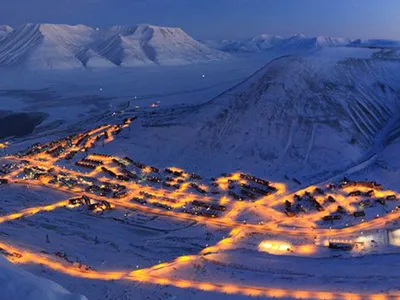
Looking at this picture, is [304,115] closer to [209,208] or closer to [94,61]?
[209,208]

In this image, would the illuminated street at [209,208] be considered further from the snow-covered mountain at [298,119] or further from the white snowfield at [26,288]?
the white snowfield at [26,288]

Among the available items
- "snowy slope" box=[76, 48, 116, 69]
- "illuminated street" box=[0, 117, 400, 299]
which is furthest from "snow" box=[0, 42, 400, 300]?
"snowy slope" box=[76, 48, 116, 69]

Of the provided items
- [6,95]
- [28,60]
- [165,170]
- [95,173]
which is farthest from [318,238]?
[28,60]

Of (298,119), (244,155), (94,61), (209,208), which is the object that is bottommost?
(209,208)

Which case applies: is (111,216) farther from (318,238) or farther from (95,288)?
(318,238)

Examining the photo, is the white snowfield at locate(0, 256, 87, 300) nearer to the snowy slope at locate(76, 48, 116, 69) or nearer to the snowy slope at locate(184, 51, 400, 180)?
the snowy slope at locate(184, 51, 400, 180)

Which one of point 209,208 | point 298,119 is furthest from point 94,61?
point 209,208

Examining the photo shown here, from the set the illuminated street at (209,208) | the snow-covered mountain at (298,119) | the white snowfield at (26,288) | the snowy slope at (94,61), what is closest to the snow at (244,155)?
the snow-covered mountain at (298,119)
